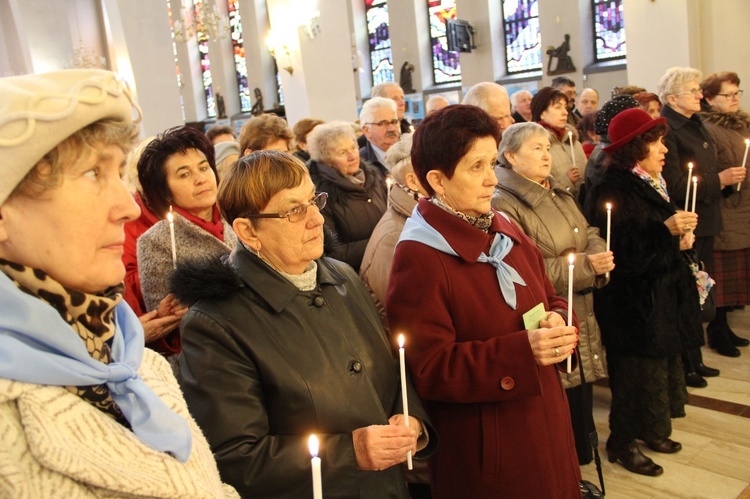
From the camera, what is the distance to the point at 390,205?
264 centimetres

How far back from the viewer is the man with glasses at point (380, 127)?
4039 mm

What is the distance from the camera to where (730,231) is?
4.54 meters

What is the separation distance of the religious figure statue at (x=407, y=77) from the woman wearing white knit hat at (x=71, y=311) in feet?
45.4

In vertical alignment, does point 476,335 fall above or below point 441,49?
below

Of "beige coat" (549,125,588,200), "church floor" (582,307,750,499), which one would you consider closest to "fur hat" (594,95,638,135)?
"beige coat" (549,125,588,200)

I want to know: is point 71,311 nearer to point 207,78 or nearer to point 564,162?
point 564,162

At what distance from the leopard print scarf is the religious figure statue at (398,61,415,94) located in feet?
45.6

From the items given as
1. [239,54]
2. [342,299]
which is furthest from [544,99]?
[239,54]

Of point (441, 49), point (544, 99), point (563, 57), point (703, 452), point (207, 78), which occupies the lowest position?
point (703, 452)

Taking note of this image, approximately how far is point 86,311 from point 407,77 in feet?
45.9

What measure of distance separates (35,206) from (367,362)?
3.05ft

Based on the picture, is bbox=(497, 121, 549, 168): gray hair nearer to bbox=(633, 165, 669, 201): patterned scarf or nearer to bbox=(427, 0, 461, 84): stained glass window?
bbox=(633, 165, 669, 201): patterned scarf

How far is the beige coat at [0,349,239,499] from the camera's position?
80 centimetres

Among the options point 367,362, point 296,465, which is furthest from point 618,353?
point 296,465
